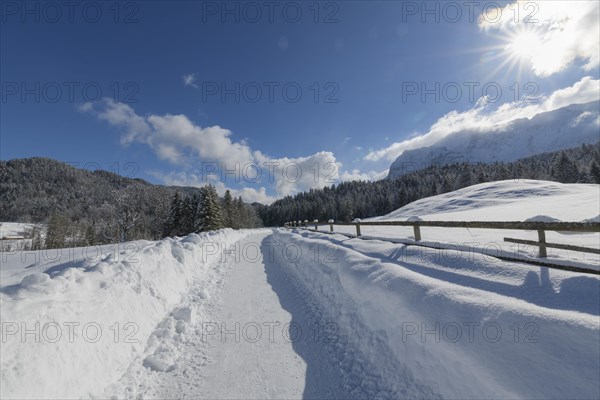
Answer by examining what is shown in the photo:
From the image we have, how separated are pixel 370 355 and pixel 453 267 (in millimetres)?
2620

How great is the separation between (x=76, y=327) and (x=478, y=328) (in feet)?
17.8

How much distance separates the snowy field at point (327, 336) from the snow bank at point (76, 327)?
0.7 inches

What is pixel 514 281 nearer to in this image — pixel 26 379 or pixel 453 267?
pixel 453 267

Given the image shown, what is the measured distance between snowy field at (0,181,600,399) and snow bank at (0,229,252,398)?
2 centimetres

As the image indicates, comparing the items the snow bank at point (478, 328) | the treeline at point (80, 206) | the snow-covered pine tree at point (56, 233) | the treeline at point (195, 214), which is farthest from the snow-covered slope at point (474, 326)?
the snow-covered pine tree at point (56, 233)

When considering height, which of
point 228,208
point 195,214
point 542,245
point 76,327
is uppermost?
point 228,208

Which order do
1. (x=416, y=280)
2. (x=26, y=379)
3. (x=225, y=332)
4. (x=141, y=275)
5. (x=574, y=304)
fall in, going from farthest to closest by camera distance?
(x=141, y=275) < (x=225, y=332) < (x=416, y=280) < (x=574, y=304) < (x=26, y=379)

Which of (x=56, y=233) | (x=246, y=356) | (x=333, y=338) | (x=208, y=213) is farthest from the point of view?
(x=56, y=233)

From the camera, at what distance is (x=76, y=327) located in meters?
3.90

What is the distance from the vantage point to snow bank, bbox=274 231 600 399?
2.84 m

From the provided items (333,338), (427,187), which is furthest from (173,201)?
(427,187)

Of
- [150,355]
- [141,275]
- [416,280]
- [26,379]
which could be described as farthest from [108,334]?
[416,280]

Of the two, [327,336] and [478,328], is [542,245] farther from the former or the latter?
[327,336]

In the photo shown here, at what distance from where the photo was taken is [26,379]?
9.97 feet
